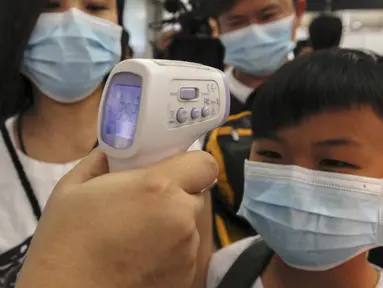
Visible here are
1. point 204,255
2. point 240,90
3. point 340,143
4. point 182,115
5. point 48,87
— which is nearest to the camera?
point 182,115

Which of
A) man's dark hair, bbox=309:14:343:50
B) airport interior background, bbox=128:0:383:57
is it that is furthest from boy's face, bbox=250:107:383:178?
airport interior background, bbox=128:0:383:57

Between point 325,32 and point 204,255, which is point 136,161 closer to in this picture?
point 204,255

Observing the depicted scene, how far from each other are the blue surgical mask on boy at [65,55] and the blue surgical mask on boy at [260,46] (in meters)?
0.50

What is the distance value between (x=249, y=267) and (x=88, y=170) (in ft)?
1.95

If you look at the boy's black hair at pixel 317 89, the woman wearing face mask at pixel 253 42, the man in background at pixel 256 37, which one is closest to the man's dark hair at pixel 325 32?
the woman wearing face mask at pixel 253 42

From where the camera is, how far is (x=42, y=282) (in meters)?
0.49

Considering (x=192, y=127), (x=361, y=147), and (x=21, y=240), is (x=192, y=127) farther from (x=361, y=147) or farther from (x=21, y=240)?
(x=21, y=240)

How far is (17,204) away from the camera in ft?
3.67

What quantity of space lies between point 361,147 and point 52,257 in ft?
2.15

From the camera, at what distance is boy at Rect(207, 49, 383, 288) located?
97 cm

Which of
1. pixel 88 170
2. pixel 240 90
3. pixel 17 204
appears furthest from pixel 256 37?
pixel 88 170

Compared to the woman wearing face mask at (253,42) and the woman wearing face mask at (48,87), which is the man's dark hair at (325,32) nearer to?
the woman wearing face mask at (253,42)

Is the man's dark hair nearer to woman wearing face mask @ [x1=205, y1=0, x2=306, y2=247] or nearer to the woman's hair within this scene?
woman wearing face mask @ [x1=205, y1=0, x2=306, y2=247]

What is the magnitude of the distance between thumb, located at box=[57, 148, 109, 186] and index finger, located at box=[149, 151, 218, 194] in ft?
0.26
